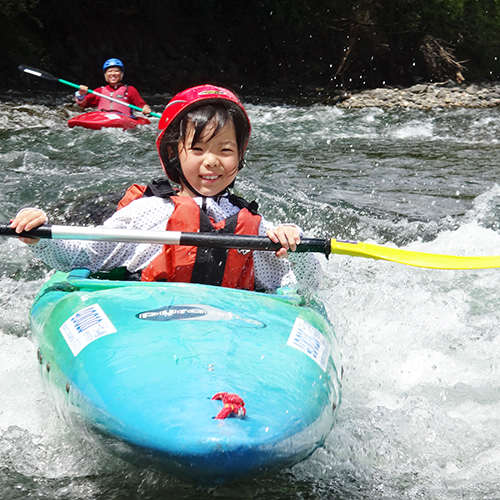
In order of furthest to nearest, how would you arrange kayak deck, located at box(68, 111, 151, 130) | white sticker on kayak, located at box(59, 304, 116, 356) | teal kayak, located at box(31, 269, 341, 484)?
1. kayak deck, located at box(68, 111, 151, 130)
2. white sticker on kayak, located at box(59, 304, 116, 356)
3. teal kayak, located at box(31, 269, 341, 484)

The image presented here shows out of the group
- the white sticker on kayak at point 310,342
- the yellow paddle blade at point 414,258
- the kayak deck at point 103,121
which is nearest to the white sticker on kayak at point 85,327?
the white sticker on kayak at point 310,342

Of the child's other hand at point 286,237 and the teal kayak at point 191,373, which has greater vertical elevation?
the child's other hand at point 286,237

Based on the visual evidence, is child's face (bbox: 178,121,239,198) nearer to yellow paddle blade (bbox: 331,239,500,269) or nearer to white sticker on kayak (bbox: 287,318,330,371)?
yellow paddle blade (bbox: 331,239,500,269)

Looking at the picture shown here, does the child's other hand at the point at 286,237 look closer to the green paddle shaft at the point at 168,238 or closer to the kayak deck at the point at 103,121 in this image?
the green paddle shaft at the point at 168,238

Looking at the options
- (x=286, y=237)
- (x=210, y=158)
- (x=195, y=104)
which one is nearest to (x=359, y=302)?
(x=286, y=237)

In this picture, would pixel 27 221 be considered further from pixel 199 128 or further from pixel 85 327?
pixel 199 128

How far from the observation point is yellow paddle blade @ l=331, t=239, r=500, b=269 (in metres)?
2.22

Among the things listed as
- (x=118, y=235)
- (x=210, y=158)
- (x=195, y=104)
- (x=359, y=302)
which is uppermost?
(x=195, y=104)

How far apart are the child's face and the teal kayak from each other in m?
0.46

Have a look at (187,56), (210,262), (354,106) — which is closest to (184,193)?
(210,262)

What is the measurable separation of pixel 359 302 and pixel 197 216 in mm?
1080

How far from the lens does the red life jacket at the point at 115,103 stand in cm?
755

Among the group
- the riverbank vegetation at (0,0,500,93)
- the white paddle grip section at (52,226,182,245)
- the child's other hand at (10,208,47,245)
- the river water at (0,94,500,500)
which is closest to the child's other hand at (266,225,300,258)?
the white paddle grip section at (52,226,182,245)

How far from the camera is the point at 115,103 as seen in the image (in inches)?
298
